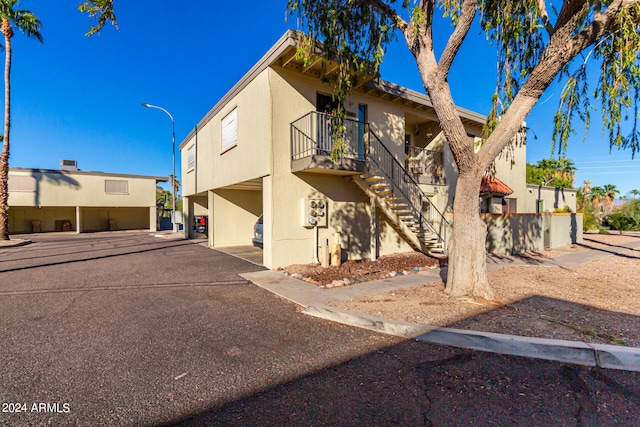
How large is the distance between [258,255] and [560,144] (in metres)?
9.29

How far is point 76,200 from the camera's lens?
23.4 meters

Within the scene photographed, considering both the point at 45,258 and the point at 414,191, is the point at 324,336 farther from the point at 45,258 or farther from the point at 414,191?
the point at 45,258

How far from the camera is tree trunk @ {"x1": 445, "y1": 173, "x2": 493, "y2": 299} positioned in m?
5.43

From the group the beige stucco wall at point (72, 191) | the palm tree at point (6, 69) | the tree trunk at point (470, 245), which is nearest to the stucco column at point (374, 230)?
the tree trunk at point (470, 245)

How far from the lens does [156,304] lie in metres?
5.40

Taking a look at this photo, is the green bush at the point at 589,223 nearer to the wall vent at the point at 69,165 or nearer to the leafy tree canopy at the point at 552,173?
the leafy tree canopy at the point at 552,173

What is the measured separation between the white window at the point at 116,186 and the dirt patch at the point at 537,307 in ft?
80.2

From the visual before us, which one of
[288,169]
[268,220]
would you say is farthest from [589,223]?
[268,220]

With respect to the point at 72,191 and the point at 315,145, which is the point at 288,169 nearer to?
the point at 315,145

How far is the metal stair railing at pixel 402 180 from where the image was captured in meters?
10.4

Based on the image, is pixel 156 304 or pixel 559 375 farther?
pixel 156 304

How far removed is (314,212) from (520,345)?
6.13m

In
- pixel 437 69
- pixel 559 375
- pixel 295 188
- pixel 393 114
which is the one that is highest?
pixel 393 114

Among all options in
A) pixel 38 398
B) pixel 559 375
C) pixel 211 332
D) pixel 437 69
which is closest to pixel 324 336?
pixel 211 332
